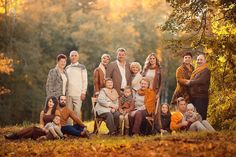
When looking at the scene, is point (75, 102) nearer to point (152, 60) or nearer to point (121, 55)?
point (121, 55)

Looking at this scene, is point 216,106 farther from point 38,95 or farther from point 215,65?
point 38,95

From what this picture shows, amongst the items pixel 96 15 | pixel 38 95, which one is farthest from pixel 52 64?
pixel 96 15

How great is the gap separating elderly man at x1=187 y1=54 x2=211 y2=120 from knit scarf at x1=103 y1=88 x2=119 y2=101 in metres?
2.00

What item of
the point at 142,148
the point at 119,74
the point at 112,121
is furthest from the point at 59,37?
the point at 142,148

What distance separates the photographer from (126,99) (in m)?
12.5

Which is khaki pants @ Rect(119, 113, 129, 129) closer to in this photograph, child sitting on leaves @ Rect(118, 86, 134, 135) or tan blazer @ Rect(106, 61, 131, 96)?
child sitting on leaves @ Rect(118, 86, 134, 135)

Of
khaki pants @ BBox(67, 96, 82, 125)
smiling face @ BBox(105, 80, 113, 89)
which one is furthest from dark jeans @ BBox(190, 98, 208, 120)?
khaki pants @ BBox(67, 96, 82, 125)

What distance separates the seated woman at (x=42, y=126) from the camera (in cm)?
1166

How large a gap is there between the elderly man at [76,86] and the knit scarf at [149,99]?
1.93 meters

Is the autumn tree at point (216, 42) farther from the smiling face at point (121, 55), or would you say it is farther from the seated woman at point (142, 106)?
the smiling face at point (121, 55)

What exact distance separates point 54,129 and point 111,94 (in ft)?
5.96

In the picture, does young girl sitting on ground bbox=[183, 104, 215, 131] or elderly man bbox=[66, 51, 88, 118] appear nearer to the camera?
young girl sitting on ground bbox=[183, 104, 215, 131]

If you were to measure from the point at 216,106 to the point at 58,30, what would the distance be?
24.0m

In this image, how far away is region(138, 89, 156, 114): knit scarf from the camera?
12.3 metres
